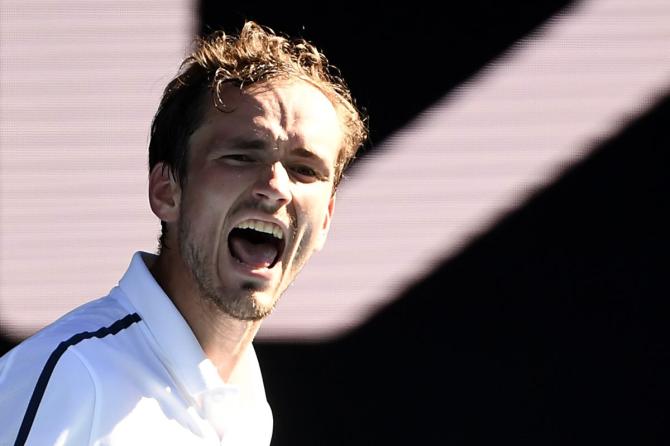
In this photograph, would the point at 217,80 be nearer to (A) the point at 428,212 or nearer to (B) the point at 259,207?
(B) the point at 259,207

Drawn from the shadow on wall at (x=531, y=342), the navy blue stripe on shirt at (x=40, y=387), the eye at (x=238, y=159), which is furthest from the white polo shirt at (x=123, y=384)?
the shadow on wall at (x=531, y=342)

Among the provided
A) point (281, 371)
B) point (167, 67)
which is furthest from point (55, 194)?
point (281, 371)

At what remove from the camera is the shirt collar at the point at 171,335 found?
1694 millimetres

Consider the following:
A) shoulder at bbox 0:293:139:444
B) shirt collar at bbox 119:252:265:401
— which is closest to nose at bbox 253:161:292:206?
shirt collar at bbox 119:252:265:401

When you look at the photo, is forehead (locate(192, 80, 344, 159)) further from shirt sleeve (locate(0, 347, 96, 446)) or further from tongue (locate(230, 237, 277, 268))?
shirt sleeve (locate(0, 347, 96, 446))

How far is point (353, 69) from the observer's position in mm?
2812

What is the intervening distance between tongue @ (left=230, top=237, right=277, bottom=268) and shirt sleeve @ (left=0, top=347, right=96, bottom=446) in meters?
0.47

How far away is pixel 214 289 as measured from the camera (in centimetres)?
183

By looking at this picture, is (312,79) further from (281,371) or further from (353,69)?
(281,371)

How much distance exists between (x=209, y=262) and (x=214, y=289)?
1.8 inches

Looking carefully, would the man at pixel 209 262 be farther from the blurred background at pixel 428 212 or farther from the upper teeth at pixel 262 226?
the blurred background at pixel 428 212

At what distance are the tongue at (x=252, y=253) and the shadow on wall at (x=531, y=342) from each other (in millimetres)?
901

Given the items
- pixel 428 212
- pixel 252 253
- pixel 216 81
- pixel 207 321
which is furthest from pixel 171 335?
pixel 428 212

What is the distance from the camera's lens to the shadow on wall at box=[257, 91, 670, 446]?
2.80 m
